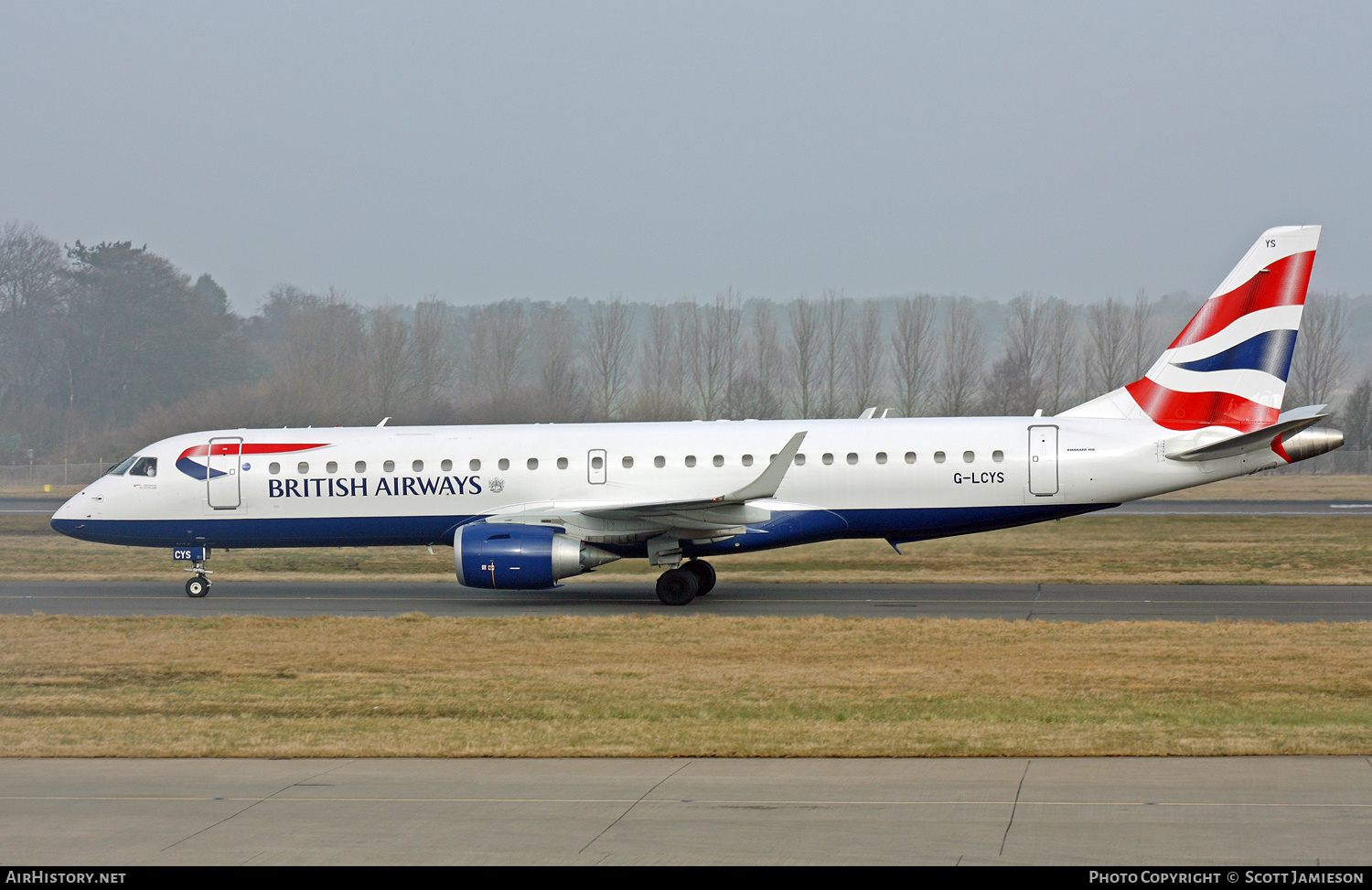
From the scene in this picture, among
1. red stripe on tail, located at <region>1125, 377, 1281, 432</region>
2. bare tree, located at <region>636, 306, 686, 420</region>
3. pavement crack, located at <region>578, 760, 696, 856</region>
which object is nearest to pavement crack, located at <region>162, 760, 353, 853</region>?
pavement crack, located at <region>578, 760, 696, 856</region>

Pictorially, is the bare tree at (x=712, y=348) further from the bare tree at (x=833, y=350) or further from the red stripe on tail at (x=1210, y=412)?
the red stripe on tail at (x=1210, y=412)

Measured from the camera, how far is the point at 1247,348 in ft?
75.7

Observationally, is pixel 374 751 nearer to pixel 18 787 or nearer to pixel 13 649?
pixel 18 787

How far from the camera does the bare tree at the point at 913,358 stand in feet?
301

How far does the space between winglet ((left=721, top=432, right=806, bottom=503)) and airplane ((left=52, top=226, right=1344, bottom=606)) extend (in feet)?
0.15

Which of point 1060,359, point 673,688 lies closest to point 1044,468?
point 673,688

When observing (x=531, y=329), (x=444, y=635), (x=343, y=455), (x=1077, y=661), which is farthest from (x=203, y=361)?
(x=1077, y=661)

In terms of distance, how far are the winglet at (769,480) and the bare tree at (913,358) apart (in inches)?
2680

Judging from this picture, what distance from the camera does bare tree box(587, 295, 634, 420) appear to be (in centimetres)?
9476

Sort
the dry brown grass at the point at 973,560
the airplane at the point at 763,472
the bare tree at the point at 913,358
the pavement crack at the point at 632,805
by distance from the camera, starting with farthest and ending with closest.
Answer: the bare tree at the point at 913,358
the dry brown grass at the point at 973,560
the airplane at the point at 763,472
the pavement crack at the point at 632,805

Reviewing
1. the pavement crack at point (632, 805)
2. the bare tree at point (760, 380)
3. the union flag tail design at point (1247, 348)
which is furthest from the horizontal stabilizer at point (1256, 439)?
the bare tree at point (760, 380)

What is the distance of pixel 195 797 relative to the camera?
9070 millimetres

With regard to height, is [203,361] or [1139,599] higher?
[203,361]

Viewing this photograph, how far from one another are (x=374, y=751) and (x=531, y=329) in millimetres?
121567
